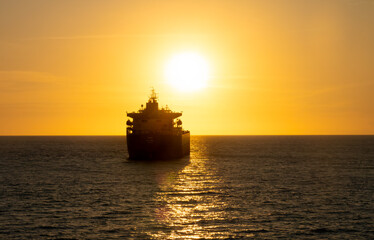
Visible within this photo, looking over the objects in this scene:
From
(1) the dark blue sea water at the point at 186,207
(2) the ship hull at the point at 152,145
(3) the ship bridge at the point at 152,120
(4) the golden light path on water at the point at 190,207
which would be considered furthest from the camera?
(3) the ship bridge at the point at 152,120

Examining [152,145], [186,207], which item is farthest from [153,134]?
[186,207]

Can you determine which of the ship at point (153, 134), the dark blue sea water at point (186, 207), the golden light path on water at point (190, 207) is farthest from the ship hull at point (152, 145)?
the golden light path on water at point (190, 207)

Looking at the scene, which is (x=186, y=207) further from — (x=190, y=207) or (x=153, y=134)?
(x=153, y=134)

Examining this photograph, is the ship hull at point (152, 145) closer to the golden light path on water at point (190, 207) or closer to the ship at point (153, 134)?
the ship at point (153, 134)

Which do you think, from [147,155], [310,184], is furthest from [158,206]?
[147,155]

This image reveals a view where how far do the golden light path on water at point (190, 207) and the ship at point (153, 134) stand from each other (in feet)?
64.5

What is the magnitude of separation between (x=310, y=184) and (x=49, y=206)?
31.4m

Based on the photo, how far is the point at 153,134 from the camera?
77.6 m

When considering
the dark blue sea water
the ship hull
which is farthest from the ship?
the dark blue sea water

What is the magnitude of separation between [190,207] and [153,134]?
133 ft

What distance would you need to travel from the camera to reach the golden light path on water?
29.5 metres

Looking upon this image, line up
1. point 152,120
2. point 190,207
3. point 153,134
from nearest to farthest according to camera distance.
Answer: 1. point 190,207
2. point 153,134
3. point 152,120

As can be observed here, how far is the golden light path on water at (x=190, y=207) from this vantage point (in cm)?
2947

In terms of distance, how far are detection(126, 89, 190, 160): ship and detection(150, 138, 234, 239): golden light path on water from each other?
64.5 feet
